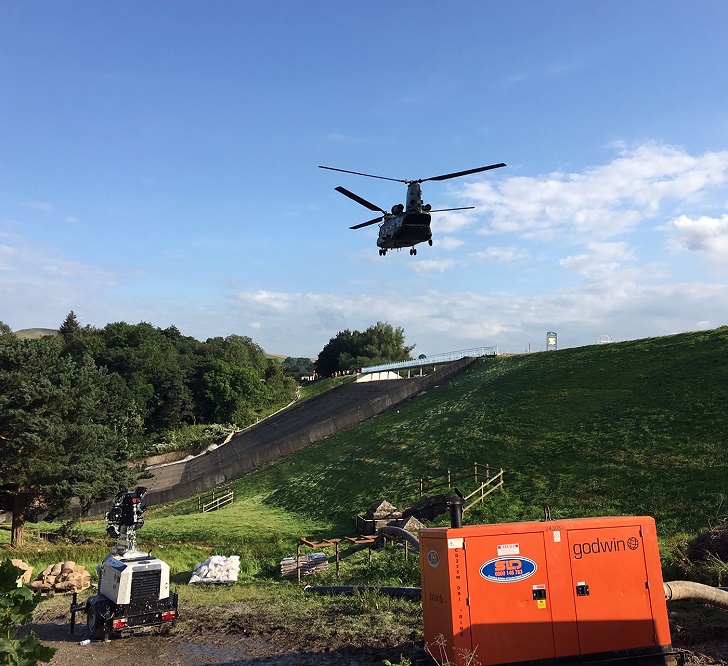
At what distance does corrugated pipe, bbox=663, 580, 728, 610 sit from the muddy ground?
64cm

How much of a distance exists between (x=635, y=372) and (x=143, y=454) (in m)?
55.8

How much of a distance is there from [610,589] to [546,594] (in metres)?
1.25

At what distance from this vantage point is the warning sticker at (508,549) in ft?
33.9

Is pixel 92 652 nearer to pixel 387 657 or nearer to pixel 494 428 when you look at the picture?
pixel 387 657

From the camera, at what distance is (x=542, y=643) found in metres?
10.3

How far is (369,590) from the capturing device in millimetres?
16516

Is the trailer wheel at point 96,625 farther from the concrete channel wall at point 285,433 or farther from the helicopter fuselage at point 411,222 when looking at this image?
the concrete channel wall at point 285,433

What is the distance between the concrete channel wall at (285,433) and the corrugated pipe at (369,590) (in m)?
34.0

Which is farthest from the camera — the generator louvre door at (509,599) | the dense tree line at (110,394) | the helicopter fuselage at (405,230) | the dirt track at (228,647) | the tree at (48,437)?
the helicopter fuselage at (405,230)

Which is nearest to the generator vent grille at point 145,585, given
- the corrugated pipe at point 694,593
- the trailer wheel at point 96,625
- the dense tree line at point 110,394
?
the trailer wheel at point 96,625

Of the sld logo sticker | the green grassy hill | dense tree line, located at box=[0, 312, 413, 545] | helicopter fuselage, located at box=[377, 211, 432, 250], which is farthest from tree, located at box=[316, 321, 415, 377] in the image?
the sld logo sticker

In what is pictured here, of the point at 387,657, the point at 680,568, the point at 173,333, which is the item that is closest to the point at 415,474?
the point at 680,568

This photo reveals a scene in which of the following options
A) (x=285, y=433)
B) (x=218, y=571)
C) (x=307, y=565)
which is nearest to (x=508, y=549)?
(x=307, y=565)

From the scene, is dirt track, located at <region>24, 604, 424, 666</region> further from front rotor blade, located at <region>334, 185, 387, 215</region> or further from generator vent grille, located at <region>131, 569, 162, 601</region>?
front rotor blade, located at <region>334, 185, 387, 215</region>
